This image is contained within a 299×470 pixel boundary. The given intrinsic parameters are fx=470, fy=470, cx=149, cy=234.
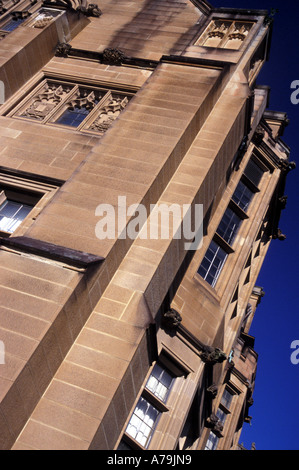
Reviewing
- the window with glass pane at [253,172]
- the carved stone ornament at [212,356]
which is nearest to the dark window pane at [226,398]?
the window with glass pane at [253,172]

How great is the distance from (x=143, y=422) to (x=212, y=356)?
1.92 metres

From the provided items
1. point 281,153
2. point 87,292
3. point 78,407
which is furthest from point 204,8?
point 78,407

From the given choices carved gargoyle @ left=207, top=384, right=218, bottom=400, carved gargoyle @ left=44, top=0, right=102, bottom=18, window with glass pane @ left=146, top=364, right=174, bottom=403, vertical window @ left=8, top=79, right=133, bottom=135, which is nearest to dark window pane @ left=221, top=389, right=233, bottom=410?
carved gargoyle @ left=207, top=384, right=218, bottom=400

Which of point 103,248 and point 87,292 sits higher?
point 103,248

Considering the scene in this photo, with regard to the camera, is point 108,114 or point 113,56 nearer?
point 108,114

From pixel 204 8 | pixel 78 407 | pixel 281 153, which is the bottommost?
pixel 78 407

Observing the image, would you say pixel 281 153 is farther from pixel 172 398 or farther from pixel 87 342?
pixel 87 342

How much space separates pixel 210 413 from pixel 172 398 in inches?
91.8

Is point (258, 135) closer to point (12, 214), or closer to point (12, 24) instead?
point (12, 214)

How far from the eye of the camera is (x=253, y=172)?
14.7 m

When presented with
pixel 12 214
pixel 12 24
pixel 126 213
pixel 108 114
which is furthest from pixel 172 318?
pixel 12 24

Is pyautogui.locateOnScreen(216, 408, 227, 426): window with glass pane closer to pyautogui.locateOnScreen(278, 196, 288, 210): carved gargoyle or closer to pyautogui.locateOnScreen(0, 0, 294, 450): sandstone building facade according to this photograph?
pyautogui.locateOnScreen(0, 0, 294, 450): sandstone building facade

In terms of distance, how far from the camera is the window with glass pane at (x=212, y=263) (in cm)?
1120
